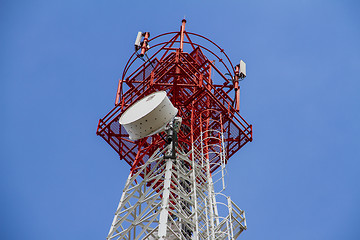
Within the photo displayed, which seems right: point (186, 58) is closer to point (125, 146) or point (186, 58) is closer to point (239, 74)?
point (239, 74)

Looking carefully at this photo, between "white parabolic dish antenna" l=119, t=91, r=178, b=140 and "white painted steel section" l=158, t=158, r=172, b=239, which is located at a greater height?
"white parabolic dish antenna" l=119, t=91, r=178, b=140

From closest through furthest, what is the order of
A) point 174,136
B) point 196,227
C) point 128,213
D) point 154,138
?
1. point 196,227
2. point 128,213
3. point 174,136
4. point 154,138

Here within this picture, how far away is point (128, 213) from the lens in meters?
21.8

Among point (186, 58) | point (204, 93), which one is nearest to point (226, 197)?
point (204, 93)

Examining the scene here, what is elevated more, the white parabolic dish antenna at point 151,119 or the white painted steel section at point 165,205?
the white parabolic dish antenna at point 151,119

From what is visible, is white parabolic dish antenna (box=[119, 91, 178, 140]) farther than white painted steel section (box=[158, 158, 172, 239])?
Yes

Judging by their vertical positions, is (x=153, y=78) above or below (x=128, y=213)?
above

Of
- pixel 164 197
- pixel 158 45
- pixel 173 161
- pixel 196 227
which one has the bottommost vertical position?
pixel 196 227

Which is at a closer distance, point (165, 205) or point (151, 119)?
point (165, 205)

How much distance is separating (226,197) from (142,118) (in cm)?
464

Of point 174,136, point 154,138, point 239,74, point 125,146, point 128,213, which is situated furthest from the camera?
point 239,74

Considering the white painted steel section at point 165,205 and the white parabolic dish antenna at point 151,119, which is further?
the white parabolic dish antenna at point 151,119

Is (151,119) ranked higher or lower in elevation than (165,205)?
higher

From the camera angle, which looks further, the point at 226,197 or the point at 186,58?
the point at 186,58
